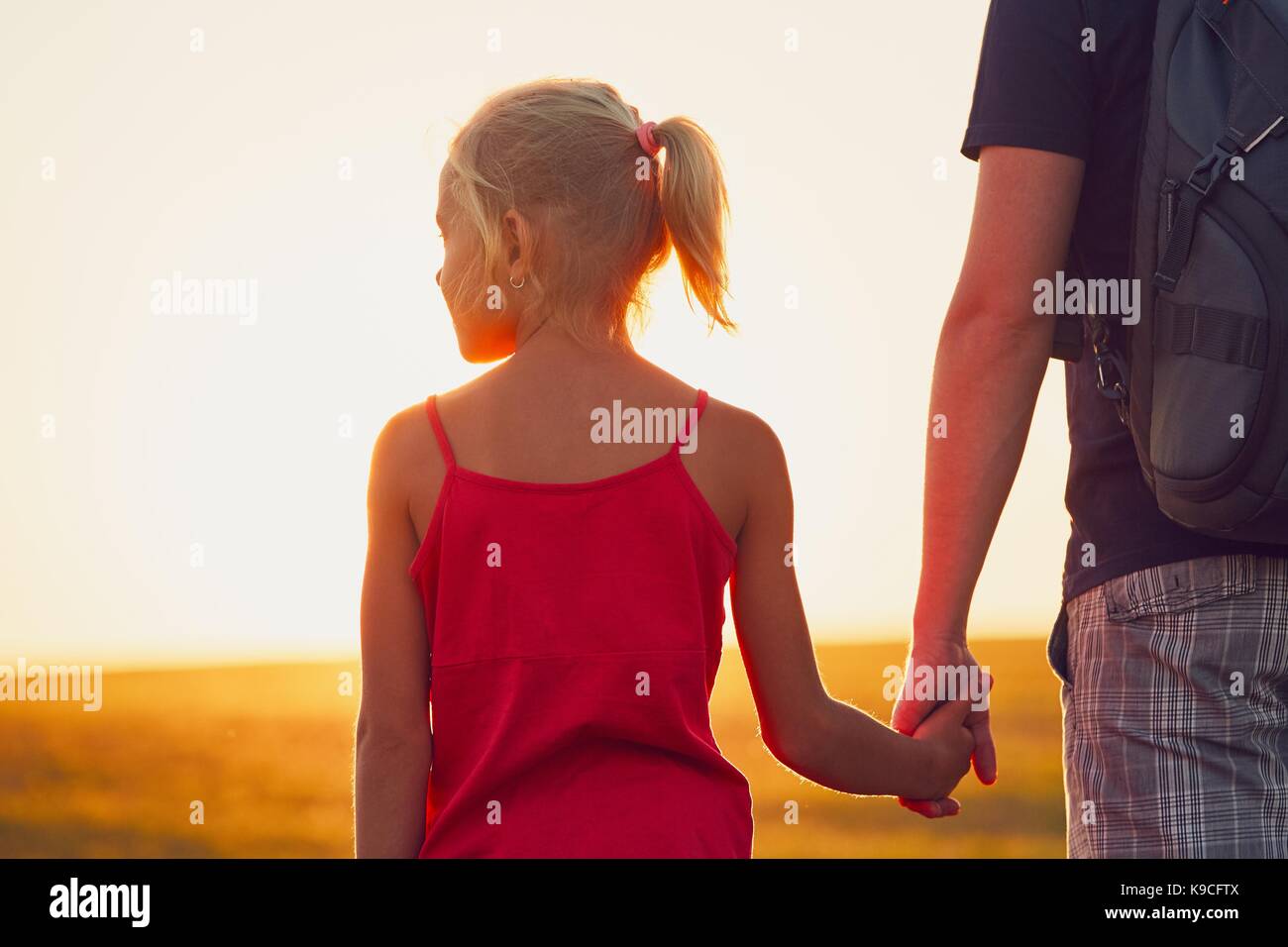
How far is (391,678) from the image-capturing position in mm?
2170

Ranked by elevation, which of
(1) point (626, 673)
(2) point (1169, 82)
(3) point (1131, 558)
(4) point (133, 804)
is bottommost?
(4) point (133, 804)

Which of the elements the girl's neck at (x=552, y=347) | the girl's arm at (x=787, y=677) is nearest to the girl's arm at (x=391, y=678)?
the girl's neck at (x=552, y=347)

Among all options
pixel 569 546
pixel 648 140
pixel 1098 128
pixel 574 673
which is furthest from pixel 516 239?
pixel 1098 128

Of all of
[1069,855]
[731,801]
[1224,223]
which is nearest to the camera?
[1224,223]

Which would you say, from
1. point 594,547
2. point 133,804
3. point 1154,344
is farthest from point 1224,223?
point 133,804

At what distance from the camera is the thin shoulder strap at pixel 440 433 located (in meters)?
2.13

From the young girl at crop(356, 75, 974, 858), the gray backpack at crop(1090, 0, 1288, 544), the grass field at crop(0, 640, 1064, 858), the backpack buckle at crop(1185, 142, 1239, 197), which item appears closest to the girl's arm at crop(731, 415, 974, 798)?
the young girl at crop(356, 75, 974, 858)

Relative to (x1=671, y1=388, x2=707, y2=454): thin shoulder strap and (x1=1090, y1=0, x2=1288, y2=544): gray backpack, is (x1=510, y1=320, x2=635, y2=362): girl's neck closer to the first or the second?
(x1=671, y1=388, x2=707, y2=454): thin shoulder strap

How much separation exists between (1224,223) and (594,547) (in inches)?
39.1

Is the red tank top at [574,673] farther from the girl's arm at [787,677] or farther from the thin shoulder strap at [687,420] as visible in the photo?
the girl's arm at [787,677]

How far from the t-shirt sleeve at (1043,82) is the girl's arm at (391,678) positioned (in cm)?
102

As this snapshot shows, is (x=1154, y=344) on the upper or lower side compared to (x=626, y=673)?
upper
